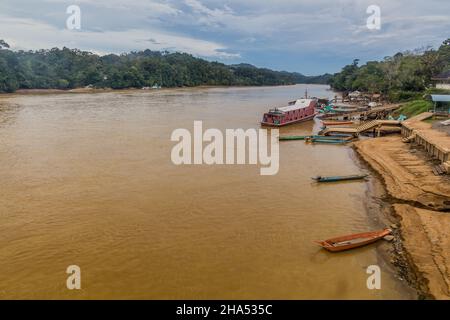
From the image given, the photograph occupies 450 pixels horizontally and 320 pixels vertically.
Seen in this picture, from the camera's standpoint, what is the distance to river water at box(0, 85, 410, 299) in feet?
35.4

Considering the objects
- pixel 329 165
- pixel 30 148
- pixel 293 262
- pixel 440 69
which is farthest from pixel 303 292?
pixel 440 69

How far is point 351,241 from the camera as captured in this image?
1266 centimetres

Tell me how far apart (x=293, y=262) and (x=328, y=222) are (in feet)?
12.5

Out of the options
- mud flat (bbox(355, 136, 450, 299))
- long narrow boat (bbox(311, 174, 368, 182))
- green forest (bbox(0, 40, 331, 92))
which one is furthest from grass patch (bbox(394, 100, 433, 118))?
green forest (bbox(0, 40, 331, 92))

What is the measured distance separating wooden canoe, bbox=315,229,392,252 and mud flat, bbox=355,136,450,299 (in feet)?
2.63

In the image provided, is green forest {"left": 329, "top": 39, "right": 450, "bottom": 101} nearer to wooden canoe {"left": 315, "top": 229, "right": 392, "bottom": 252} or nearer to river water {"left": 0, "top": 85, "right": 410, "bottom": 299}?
river water {"left": 0, "top": 85, "right": 410, "bottom": 299}

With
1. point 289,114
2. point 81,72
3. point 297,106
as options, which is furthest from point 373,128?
point 81,72

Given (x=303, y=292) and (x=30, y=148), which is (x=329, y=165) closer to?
(x=303, y=292)

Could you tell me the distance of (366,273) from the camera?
11188 mm

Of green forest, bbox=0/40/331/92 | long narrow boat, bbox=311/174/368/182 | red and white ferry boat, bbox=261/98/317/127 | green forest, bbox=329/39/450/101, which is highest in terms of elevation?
green forest, bbox=0/40/331/92

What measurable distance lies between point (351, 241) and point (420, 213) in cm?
399

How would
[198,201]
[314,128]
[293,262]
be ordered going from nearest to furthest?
[293,262]
[198,201]
[314,128]

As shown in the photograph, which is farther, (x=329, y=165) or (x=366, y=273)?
(x=329, y=165)
